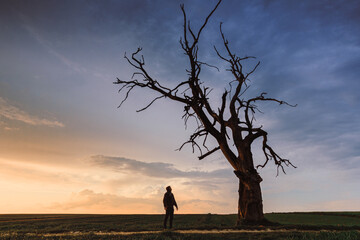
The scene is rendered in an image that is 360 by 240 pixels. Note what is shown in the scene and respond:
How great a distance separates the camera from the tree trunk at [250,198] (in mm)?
19828

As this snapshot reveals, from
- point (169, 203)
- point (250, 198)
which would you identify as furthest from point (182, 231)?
point (250, 198)

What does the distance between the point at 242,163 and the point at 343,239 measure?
11329 mm

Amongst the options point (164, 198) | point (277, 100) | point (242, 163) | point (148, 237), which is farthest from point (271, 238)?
point (277, 100)

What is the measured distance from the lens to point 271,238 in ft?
38.4

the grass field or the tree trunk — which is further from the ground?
the tree trunk

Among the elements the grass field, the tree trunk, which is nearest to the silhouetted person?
the grass field

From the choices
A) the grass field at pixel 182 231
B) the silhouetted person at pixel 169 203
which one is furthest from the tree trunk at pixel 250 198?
the silhouetted person at pixel 169 203

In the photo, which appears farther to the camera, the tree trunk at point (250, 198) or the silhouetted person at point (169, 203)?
the tree trunk at point (250, 198)

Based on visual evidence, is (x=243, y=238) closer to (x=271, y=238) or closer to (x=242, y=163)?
(x=271, y=238)

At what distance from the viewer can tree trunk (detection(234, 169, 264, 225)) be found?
65.1ft

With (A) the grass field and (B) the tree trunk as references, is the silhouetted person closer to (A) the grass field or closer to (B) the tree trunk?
(A) the grass field

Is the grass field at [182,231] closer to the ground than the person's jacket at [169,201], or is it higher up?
closer to the ground

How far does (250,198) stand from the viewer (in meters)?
20.2

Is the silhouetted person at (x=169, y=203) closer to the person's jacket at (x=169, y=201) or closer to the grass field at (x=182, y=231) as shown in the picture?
the person's jacket at (x=169, y=201)
